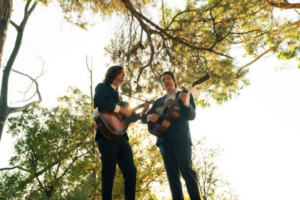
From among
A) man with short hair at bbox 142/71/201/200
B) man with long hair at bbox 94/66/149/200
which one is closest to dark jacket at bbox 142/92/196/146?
man with short hair at bbox 142/71/201/200

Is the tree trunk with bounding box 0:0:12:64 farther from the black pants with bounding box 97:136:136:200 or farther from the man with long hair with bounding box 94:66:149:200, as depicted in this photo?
the black pants with bounding box 97:136:136:200

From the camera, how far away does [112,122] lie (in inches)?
125

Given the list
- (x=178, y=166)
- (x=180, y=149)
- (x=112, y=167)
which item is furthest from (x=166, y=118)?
(x=112, y=167)

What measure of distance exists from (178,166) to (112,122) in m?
0.87

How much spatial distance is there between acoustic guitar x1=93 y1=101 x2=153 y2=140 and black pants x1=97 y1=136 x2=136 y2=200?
0.09 meters

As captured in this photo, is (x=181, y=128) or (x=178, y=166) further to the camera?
(x=181, y=128)

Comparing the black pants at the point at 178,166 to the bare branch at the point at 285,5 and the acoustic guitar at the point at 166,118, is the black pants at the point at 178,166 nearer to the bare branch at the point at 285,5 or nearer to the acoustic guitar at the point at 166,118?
the acoustic guitar at the point at 166,118

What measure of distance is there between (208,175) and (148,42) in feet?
45.6

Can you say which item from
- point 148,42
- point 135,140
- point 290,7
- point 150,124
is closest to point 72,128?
point 135,140

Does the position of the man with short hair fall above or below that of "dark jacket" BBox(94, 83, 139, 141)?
below

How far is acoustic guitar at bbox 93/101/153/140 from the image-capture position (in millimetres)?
3066

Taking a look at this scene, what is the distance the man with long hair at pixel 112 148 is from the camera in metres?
2.99

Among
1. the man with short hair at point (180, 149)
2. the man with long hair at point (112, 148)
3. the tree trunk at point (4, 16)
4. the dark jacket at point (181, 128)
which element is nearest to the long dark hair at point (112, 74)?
the man with long hair at point (112, 148)

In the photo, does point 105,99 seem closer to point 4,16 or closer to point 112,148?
point 112,148
